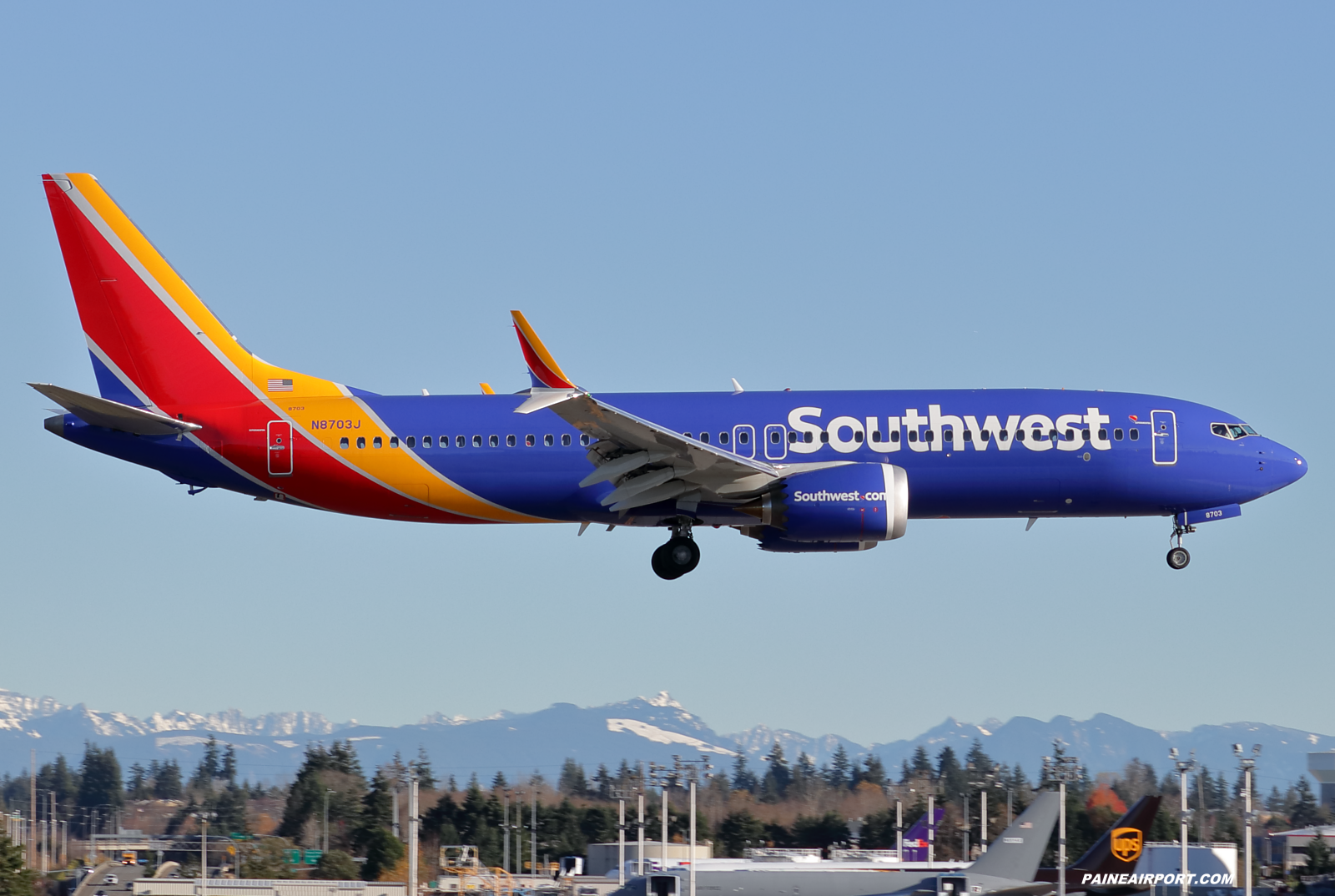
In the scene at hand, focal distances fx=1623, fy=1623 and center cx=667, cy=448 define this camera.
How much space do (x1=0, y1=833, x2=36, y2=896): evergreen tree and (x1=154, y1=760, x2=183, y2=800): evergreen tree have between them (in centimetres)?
11096

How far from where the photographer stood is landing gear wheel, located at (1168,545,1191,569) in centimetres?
4391

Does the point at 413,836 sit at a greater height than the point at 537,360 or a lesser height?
lesser

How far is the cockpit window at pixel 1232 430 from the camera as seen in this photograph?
43188mm

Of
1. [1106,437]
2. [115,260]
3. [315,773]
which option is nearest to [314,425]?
[115,260]

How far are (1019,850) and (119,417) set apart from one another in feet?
87.7

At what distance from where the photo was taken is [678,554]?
139ft

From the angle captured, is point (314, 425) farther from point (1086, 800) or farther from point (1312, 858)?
point (1086, 800)

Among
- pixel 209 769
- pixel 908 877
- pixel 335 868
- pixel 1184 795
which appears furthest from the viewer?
pixel 209 769

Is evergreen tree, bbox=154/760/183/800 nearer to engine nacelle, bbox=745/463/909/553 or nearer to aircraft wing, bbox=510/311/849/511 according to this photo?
aircraft wing, bbox=510/311/849/511

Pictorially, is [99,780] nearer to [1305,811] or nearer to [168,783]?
[168,783]

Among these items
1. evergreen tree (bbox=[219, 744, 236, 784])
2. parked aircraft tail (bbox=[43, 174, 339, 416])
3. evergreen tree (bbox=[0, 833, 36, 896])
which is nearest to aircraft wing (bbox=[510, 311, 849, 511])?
parked aircraft tail (bbox=[43, 174, 339, 416])

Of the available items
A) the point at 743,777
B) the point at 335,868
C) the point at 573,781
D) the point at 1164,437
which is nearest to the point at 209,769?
the point at 573,781

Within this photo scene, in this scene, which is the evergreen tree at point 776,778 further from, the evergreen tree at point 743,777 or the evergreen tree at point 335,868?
the evergreen tree at point 335,868

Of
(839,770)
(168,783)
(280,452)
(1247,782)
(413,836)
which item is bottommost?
(168,783)
